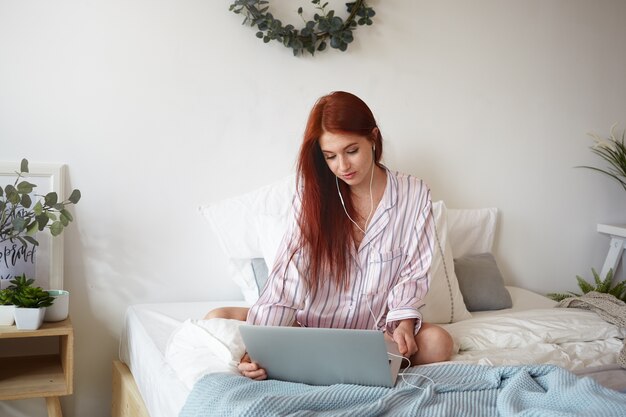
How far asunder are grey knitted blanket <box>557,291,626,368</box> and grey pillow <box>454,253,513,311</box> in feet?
0.71

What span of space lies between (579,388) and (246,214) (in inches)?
55.7

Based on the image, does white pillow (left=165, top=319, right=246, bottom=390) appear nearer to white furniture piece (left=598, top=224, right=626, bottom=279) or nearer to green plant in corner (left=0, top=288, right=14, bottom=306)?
green plant in corner (left=0, top=288, right=14, bottom=306)

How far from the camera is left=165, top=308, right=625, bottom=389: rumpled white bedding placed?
6.07ft

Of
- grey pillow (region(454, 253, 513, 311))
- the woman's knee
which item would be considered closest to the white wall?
grey pillow (region(454, 253, 513, 311))

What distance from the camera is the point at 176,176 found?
2635mm

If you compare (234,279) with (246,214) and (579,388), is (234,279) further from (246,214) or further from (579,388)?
(579,388)

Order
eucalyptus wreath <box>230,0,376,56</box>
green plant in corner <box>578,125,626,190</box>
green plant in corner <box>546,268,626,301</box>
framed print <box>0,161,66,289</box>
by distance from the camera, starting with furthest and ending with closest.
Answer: green plant in corner <box>578,125,626,190</box> → green plant in corner <box>546,268,626,301</box> → eucalyptus wreath <box>230,0,376,56</box> → framed print <box>0,161,66,289</box>

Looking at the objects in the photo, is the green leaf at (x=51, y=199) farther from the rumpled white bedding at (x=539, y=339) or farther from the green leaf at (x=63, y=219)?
→ the rumpled white bedding at (x=539, y=339)

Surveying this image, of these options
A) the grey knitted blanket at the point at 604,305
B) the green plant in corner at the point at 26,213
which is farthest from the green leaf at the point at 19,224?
the grey knitted blanket at the point at 604,305

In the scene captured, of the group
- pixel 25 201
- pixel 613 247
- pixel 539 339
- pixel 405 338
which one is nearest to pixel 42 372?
pixel 25 201

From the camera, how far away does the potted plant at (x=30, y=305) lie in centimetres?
215

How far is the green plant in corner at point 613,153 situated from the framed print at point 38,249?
2.31 metres

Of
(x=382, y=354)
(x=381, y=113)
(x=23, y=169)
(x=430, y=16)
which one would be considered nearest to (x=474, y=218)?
(x=381, y=113)

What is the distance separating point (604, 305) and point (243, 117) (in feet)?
4.70
